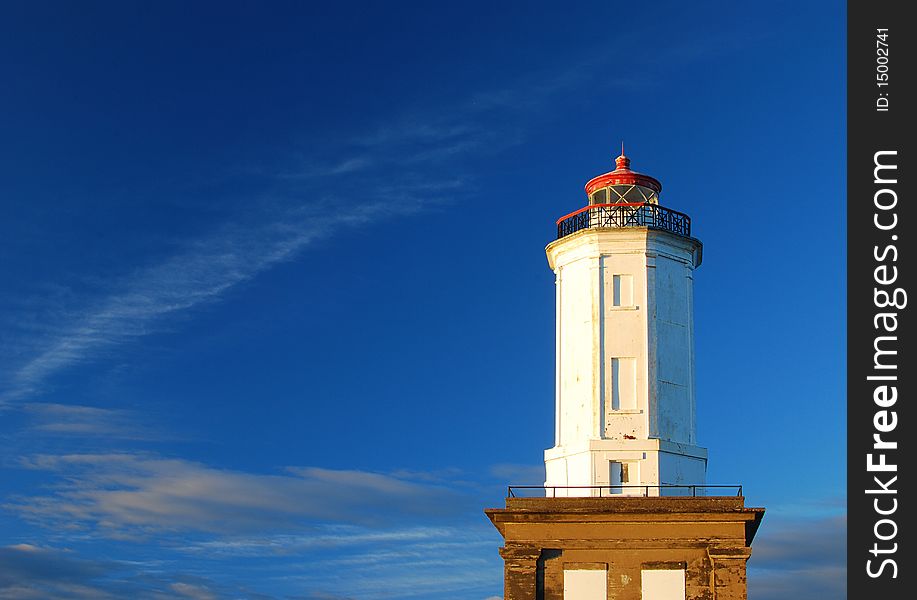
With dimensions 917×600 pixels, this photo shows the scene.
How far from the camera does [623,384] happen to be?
114ft

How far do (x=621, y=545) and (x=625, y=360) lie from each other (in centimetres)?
563

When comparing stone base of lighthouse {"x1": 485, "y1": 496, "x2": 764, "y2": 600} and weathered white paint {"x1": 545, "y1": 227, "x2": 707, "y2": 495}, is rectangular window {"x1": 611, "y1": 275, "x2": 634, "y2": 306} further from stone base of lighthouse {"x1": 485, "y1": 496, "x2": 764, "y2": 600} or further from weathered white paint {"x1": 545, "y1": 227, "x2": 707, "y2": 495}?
stone base of lighthouse {"x1": 485, "y1": 496, "x2": 764, "y2": 600}

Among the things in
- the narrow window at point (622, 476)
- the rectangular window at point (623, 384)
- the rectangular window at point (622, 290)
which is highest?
the rectangular window at point (622, 290)

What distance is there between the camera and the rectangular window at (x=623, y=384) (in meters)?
34.6

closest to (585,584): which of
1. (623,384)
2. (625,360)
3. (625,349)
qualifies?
(623,384)

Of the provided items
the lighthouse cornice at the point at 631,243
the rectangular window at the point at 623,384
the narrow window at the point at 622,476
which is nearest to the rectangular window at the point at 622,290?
the lighthouse cornice at the point at 631,243

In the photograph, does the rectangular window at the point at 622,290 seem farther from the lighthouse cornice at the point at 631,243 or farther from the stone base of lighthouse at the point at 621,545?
the stone base of lighthouse at the point at 621,545

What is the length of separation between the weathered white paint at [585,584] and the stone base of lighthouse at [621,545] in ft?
0.09

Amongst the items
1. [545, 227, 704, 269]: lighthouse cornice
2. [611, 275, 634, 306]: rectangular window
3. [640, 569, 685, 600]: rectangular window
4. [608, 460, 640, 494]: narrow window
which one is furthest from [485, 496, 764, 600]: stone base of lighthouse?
[545, 227, 704, 269]: lighthouse cornice

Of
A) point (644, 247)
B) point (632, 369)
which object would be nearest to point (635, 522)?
point (632, 369)

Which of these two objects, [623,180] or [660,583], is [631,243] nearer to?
[623,180]

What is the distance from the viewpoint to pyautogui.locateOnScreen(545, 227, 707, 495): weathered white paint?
3412 centimetres

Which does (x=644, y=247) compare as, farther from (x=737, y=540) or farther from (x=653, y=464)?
(x=737, y=540)
